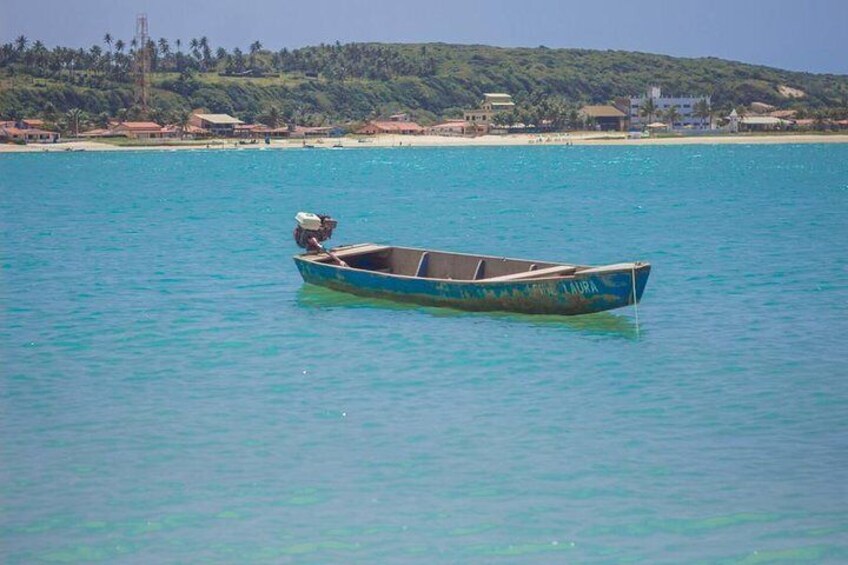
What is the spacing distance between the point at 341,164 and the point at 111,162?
29.5 m

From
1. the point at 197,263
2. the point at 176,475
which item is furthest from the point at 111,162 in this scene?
the point at 176,475

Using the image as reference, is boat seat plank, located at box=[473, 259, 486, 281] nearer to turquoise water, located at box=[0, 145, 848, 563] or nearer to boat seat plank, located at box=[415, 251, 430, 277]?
boat seat plank, located at box=[415, 251, 430, 277]

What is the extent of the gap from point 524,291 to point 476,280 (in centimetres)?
153

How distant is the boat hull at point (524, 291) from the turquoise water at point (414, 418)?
0.35m

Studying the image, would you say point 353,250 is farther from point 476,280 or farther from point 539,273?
point 539,273

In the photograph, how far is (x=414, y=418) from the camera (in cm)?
1742

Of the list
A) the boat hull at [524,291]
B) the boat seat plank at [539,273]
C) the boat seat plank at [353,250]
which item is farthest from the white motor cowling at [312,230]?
the boat seat plank at [539,273]

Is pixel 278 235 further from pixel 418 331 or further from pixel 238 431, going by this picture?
pixel 238 431

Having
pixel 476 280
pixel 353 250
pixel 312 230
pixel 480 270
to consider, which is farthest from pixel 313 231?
pixel 476 280

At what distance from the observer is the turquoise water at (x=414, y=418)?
1291 cm

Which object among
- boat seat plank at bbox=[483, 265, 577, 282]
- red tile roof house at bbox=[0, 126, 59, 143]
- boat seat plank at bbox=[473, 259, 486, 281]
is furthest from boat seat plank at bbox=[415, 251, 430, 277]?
red tile roof house at bbox=[0, 126, 59, 143]

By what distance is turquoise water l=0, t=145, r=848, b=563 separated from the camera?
12906 mm

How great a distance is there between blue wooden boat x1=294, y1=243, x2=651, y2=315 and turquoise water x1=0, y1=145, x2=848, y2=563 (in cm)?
41

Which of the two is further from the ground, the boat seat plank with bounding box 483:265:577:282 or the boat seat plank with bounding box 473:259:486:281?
the boat seat plank with bounding box 483:265:577:282
